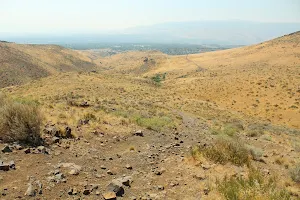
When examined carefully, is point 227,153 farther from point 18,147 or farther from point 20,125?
point 20,125

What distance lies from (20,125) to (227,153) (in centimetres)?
669

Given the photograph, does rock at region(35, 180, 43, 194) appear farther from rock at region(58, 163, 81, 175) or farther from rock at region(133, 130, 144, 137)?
rock at region(133, 130, 144, 137)

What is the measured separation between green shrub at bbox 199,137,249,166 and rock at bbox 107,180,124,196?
136 inches

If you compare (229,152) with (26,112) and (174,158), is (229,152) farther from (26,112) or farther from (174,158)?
(26,112)

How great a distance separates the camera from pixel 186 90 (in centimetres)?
4497

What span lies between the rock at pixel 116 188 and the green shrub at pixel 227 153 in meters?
3.46

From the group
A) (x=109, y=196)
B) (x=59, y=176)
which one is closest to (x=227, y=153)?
(x=109, y=196)

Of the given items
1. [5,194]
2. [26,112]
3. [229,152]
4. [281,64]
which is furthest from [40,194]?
[281,64]

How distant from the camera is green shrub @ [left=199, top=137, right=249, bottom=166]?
8.54m

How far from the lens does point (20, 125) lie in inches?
340

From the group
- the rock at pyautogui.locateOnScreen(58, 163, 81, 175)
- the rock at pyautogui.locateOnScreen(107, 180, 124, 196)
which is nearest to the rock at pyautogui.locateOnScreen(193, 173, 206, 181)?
the rock at pyautogui.locateOnScreen(107, 180, 124, 196)

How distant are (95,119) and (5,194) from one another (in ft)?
25.5

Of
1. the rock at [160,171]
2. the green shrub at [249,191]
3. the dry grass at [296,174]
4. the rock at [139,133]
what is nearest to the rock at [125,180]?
the rock at [160,171]

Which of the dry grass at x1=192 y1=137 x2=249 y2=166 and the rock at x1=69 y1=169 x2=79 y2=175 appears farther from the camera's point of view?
the dry grass at x1=192 y1=137 x2=249 y2=166
